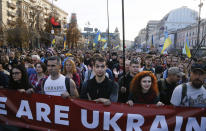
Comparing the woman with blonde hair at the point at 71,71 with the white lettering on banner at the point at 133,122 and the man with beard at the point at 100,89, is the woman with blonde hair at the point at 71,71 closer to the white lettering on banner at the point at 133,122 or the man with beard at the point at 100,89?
the man with beard at the point at 100,89

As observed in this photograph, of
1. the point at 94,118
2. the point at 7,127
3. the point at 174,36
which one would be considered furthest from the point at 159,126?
the point at 174,36

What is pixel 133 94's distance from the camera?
10.9ft

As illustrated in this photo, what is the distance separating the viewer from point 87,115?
3.27m

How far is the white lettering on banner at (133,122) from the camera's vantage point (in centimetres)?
313

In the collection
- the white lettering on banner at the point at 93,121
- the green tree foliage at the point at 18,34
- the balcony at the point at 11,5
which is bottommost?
the white lettering on banner at the point at 93,121

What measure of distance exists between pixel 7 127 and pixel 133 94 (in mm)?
2419

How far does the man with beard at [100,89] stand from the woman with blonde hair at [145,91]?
0.36 meters

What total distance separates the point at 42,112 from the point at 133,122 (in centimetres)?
163

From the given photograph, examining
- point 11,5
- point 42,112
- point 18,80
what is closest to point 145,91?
point 42,112

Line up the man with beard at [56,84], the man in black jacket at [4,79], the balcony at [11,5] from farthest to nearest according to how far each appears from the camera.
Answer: the balcony at [11,5]
the man in black jacket at [4,79]
the man with beard at [56,84]

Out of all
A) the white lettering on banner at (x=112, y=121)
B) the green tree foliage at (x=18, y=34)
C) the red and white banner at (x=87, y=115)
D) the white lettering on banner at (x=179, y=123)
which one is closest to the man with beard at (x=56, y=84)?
the red and white banner at (x=87, y=115)

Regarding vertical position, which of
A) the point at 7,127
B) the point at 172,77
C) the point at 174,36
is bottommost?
the point at 7,127

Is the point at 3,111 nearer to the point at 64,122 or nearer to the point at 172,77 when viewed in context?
the point at 64,122

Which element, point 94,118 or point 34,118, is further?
point 34,118
